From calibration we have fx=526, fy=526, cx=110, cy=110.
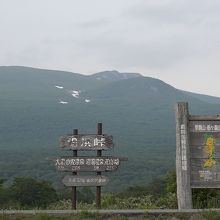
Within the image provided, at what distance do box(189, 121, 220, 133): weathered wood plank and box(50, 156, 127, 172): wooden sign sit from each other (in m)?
1.76

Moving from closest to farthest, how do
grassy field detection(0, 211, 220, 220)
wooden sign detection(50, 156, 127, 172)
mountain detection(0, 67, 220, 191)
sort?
grassy field detection(0, 211, 220, 220) < wooden sign detection(50, 156, 127, 172) < mountain detection(0, 67, 220, 191)

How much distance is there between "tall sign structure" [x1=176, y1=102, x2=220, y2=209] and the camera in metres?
10.2

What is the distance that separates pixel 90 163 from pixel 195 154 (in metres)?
2.22

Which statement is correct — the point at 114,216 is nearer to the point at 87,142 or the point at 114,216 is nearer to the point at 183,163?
the point at 183,163

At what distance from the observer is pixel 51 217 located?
888cm

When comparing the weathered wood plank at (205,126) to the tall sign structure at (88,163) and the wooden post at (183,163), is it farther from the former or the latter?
the tall sign structure at (88,163)

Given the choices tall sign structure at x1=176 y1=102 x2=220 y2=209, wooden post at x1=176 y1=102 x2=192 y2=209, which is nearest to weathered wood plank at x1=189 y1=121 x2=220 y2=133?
tall sign structure at x1=176 y1=102 x2=220 y2=209

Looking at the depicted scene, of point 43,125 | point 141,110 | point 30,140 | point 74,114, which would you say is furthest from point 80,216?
point 141,110

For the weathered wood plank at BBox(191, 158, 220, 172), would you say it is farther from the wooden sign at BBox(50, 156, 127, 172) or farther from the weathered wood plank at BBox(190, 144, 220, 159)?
the wooden sign at BBox(50, 156, 127, 172)

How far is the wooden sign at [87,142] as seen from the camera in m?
11.1

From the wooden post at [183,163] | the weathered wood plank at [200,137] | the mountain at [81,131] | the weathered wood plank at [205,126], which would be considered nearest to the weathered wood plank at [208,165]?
the wooden post at [183,163]

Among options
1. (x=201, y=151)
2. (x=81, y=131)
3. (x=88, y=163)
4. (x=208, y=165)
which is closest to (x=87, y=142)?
(x=88, y=163)

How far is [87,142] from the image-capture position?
11195mm

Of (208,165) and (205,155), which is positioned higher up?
(205,155)
